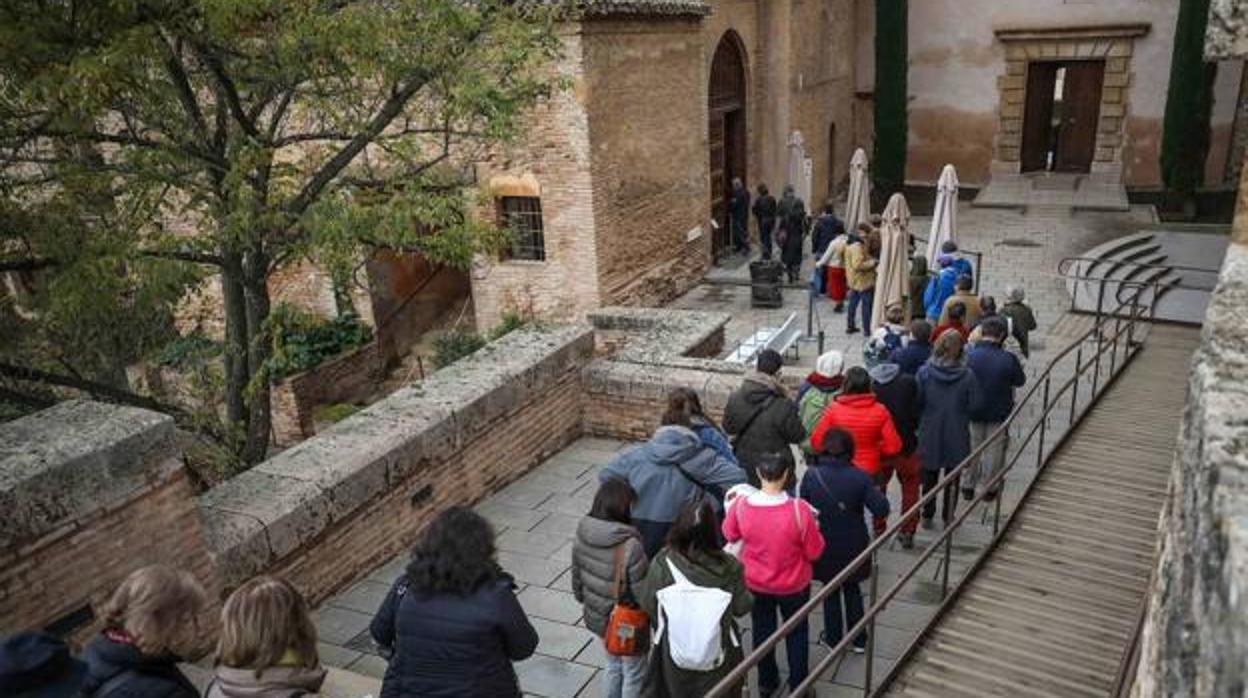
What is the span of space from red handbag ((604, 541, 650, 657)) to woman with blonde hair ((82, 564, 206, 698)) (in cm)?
193

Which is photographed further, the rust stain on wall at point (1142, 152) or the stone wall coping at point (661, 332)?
the rust stain on wall at point (1142, 152)

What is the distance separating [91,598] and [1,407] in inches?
227

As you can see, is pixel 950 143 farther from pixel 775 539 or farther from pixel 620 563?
pixel 620 563

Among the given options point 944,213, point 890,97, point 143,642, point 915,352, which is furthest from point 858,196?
point 143,642

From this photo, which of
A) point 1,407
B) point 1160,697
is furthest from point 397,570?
point 1160,697

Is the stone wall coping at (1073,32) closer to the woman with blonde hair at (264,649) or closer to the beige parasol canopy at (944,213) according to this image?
the beige parasol canopy at (944,213)

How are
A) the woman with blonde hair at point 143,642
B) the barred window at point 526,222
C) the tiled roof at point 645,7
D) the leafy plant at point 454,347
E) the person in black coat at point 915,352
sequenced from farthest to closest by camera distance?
the barred window at point 526,222 → the leafy plant at point 454,347 → the tiled roof at point 645,7 → the person in black coat at point 915,352 → the woman with blonde hair at point 143,642

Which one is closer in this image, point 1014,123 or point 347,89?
point 347,89

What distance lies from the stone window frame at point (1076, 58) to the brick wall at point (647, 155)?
36.8 ft

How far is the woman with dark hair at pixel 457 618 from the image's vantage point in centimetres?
372

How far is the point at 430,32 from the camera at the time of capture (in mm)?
8406

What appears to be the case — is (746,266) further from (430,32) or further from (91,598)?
(91,598)

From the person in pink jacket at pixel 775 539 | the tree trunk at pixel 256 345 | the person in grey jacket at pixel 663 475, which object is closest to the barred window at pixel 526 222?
the tree trunk at pixel 256 345

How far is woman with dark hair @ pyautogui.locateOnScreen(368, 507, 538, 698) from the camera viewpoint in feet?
12.2
